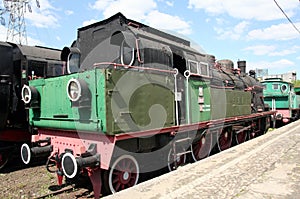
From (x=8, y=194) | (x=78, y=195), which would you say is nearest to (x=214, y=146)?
(x=78, y=195)

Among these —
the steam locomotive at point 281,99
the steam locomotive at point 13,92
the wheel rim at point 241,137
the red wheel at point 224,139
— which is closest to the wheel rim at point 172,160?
the red wheel at point 224,139

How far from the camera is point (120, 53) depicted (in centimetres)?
496

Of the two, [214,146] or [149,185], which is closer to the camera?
[149,185]

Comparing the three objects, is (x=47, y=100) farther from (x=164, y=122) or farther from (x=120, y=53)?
(x=164, y=122)

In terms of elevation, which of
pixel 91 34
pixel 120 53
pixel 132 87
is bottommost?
pixel 132 87

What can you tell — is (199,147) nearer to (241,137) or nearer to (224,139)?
(224,139)

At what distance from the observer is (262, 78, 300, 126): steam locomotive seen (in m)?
15.6

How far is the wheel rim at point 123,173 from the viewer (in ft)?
14.7

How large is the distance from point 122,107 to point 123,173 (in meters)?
1.27

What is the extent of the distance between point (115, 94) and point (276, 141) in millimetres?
5234

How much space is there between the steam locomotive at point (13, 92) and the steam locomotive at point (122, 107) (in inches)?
50.9

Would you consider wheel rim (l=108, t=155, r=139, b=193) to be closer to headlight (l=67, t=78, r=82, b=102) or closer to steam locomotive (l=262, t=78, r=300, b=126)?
headlight (l=67, t=78, r=82, b=102)

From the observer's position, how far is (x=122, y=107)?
4215 millimetres

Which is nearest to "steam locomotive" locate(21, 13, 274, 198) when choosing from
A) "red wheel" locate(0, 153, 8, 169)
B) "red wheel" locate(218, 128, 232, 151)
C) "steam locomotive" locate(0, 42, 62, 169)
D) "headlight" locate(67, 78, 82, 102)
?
"headlight" locate(67, 78, 82, 102)
